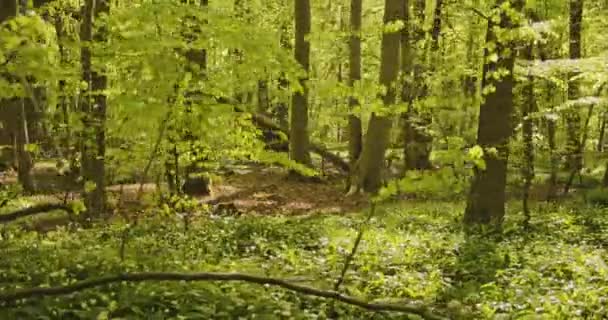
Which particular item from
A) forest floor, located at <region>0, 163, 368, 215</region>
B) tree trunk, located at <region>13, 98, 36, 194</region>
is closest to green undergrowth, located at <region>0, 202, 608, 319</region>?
forest floor, located at <region>0, 163, 368, 215</region>

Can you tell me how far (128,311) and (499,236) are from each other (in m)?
7.23

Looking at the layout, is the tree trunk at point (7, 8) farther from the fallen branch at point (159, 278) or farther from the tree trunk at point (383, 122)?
the fallen branch at point (159, 278)

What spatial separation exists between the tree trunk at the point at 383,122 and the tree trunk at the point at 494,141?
4073 millimetres

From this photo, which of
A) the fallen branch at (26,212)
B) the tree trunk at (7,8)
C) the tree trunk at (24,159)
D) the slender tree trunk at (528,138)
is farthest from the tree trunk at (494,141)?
the tree trunk at (24,159)

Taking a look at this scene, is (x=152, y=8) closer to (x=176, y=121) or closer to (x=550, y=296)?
(x=176, y=121)

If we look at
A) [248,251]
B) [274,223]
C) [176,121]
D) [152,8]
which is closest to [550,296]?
[248,251]

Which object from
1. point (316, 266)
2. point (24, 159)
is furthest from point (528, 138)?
point (24, 159)

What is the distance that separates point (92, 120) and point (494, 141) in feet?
21.7

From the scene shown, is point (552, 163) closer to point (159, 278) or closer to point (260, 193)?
point (260, 193)

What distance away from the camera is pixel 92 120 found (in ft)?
29.0

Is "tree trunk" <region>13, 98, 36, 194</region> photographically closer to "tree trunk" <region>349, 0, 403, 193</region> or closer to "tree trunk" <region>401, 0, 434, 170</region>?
"tree trunk" <region>349, 0, 403, 193</region>

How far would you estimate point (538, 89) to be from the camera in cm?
1560

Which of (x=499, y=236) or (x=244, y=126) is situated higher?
(x=244, y=126)

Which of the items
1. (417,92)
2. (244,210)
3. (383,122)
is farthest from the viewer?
(417,92)
